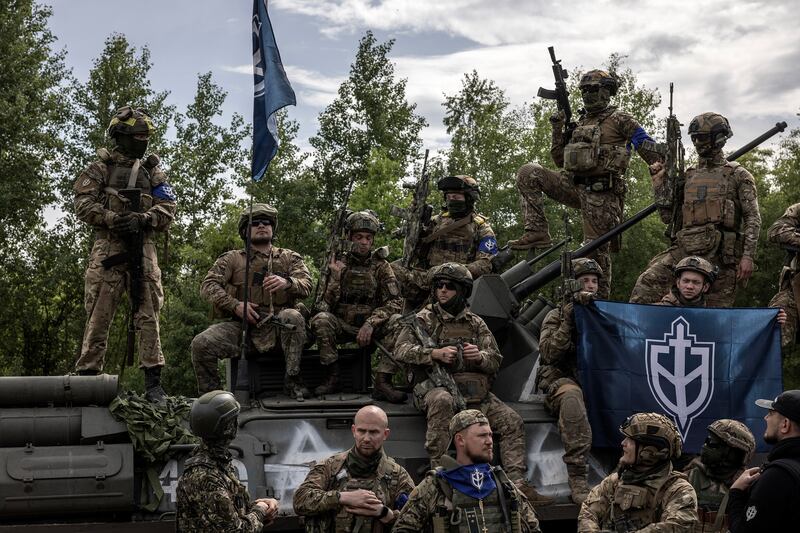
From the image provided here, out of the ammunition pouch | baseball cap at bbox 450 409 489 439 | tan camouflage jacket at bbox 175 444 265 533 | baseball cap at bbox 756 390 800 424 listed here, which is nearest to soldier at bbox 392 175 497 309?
the ammunition pouch

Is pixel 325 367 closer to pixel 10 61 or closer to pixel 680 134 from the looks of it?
pixel 680 134

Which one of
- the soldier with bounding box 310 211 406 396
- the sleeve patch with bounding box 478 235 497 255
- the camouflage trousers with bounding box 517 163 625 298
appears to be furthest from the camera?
the camouflage trousers with bounding box 517 163 625 298

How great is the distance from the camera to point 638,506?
7871 mm

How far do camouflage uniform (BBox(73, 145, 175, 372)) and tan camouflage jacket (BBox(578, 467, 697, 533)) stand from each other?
4653 millimetres

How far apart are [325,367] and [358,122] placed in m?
31.4

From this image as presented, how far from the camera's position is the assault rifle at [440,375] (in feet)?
34.3

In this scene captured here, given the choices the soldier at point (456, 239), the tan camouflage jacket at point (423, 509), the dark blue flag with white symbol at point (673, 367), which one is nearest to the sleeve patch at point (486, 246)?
the soldier at point (456, 239)

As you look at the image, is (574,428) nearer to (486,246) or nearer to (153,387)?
(486,246)

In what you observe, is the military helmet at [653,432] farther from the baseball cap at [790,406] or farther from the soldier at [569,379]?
the soldier at [569,379]

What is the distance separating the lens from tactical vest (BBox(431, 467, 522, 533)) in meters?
7.31

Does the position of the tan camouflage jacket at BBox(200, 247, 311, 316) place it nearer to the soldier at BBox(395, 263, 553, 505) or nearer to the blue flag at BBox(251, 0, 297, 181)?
the blue flag at BBox(251, 0, 297, 181)

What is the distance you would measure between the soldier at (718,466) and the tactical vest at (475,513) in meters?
Answer: 1.84

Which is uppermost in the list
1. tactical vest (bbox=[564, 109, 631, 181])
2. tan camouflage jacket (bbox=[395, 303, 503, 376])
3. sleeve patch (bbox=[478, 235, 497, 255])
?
tactical vest (bbox=[564, 109, 631, 181])

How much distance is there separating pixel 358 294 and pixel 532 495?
258 centimetres
